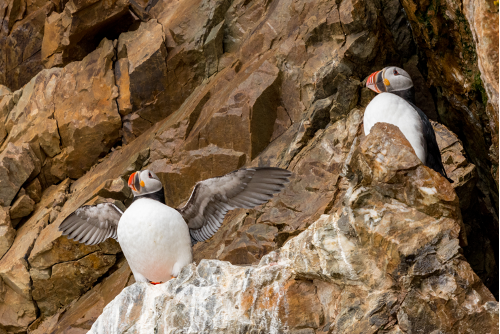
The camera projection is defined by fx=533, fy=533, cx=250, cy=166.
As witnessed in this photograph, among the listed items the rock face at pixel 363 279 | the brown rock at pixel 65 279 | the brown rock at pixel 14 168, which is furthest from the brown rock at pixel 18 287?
the rock face at pixel 363 279

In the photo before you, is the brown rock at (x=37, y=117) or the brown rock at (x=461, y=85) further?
the brown rock at (x=37, y=117)

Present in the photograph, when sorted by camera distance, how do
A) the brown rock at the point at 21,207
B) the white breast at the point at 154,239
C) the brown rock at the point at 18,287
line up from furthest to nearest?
the brown rock at the point at 21,207
the brown rock at the point at 18,287
the white breast at the point at 154,239

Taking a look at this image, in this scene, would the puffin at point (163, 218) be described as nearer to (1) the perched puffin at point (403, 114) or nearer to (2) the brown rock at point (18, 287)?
(2) the brown rock at point (18, 287)

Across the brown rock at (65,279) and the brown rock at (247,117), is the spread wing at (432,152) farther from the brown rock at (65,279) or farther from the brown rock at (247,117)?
the brown rock at (65,279)

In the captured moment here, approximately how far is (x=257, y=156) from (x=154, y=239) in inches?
80.7

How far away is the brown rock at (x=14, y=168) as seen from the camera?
26.7 feet

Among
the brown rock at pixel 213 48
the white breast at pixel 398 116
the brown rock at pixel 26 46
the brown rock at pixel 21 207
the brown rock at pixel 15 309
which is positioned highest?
the brown rock at pixel 26 46

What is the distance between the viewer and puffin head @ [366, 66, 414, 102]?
6.39m

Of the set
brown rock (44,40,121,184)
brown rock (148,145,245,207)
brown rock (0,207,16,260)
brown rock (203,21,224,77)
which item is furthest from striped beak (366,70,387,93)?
brown rock (0,207,16,260)

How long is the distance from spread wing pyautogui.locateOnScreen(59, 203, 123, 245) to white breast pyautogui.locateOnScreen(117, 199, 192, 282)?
97 cm

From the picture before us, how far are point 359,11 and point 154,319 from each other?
473 cm

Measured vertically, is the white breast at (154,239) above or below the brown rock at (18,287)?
above

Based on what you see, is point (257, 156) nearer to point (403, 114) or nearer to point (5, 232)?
point (403, 114)

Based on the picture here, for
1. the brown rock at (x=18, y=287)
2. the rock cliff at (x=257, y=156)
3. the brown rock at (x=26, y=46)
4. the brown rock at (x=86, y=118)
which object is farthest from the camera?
the brown rock at (x=26, y=46)
